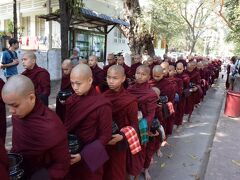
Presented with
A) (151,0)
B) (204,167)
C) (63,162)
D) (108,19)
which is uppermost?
(151,0)

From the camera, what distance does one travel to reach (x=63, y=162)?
2377 millimetres

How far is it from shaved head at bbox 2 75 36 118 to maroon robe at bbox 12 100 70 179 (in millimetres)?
51

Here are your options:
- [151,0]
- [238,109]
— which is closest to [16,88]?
[238,109]

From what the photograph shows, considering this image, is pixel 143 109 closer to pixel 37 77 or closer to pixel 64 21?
pixel 37 77

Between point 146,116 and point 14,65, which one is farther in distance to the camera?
point 14,65

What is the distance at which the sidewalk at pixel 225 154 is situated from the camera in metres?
4.73

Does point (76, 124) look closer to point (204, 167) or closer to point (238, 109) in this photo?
point (204, 167)

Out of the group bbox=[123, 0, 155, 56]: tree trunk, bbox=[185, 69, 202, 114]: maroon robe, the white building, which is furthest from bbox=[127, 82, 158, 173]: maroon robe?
the white building

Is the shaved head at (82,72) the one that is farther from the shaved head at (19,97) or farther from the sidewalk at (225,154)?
the sidewalk at (225,154)

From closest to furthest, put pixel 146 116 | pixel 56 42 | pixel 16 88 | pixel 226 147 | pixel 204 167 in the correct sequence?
pixel 16 88 < pixel 146 116 < pixel 204 167 < pixel 226 147 < pixel 56 42

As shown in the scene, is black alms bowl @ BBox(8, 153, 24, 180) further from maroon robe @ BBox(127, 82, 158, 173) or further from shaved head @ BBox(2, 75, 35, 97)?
maroon robe @ BBox(127, 82, 158, 173)

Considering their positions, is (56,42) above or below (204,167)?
above

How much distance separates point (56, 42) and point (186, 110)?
12.4 m

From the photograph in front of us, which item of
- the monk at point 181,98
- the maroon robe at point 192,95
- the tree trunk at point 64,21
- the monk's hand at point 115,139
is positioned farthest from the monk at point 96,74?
the monk's hand at point 115,139
